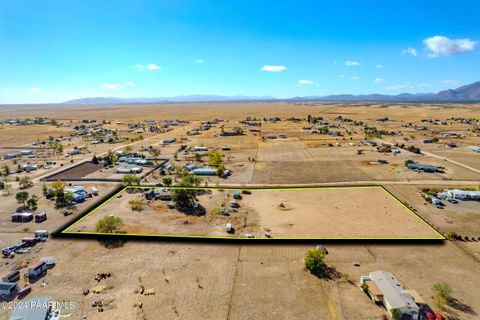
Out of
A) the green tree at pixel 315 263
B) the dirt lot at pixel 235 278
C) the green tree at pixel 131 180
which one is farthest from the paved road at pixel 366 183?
the green tree at pixel 315 263

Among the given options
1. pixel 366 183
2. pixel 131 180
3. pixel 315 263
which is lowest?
pixel 315 263

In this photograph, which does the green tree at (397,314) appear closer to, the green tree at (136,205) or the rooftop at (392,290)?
the rooftop at (392,290)

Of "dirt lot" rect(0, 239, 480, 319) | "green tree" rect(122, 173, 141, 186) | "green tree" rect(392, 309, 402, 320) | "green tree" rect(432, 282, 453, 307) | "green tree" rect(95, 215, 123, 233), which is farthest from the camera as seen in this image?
"green tree" rect(122, 173, 141, 186)

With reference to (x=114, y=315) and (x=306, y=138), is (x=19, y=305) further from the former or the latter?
(x=306, y=138)

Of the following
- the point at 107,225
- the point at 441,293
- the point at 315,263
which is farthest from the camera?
the point at 107,225

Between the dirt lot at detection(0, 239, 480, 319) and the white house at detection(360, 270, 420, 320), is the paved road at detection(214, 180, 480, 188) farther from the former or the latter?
the white house at detection(360, 270, 420, 320)

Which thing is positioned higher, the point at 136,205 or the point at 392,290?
the point at 136,205

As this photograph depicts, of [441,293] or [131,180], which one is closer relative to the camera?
[441,293]

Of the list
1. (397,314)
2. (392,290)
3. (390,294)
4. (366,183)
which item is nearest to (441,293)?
(392,290)

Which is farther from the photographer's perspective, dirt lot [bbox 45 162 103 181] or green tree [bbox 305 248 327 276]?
dirt lot [bbox 45 162 103 181]

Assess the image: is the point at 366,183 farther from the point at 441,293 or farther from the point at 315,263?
the point at 315,263

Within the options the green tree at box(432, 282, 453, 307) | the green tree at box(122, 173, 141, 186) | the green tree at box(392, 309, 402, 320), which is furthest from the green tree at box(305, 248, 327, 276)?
the green tree at box(122, 173, 141, 186)
